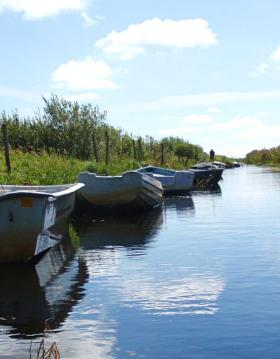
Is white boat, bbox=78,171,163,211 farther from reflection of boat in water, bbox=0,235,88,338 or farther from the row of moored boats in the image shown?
reflection of boat in water, bbox=0,235,88,338

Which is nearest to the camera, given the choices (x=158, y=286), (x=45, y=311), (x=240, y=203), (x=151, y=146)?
(x=45, y=311)

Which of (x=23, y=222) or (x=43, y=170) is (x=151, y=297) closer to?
(x=23, y=222)

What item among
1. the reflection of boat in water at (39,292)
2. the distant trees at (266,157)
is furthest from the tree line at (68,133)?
the distant trees at (266,157)

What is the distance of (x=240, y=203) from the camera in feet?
80.5

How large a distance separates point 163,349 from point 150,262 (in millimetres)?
5028

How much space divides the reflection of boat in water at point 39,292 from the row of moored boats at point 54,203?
0.39m

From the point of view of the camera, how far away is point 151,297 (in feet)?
27.3

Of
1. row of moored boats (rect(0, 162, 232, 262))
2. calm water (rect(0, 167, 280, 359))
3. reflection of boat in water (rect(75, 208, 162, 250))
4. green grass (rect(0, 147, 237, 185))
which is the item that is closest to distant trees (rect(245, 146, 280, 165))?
row of moored boats (rect(0, 162, 232, 262))

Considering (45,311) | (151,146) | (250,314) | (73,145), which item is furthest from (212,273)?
(151,146)

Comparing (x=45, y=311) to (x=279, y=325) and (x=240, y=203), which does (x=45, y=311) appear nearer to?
(x=279, y=325)

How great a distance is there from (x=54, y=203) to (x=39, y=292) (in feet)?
9.38

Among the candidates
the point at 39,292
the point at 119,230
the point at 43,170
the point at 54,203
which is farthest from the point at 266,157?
the point at 39,292

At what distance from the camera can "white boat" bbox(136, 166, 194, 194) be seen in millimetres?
29750

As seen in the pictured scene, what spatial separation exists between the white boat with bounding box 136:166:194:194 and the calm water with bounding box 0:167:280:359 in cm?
1440
